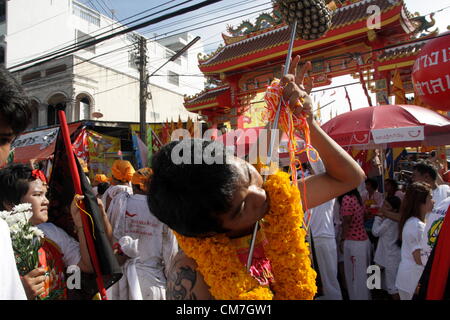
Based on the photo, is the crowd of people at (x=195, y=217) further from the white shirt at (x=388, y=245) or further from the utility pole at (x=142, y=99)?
the utility pole at (x=142, y=99)

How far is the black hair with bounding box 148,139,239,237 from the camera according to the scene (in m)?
1.23

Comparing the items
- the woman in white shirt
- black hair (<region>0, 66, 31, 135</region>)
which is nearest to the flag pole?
black hair (<region>0, 66, 31, 135</region>)

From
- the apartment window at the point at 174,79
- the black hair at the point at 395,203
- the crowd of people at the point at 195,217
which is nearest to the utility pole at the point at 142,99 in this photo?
the crowd of people at the point at 195,217

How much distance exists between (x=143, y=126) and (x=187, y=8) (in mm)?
→ 7140

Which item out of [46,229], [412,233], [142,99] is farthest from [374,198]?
[142,99]

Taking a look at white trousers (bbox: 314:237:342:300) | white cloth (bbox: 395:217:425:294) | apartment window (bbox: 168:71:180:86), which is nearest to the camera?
white cloth (bbox: 395:217:425:294)

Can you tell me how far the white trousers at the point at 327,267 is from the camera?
15.6 ft

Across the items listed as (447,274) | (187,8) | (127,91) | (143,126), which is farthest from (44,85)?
(447,274)

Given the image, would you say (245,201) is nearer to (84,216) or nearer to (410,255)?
(84,216)

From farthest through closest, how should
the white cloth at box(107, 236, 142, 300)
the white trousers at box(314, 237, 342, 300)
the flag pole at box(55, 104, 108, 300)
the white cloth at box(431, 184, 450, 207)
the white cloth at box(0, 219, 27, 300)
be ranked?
the white trousers at box(314, 237, 342, 300) < the white cloth at box(431, 184, 450, 207) < the white cloth at box(107, 236, 142, 300) < the flag pole at box(55, 104, 108, 300) < the white cloth at box(0, 219, 27, 300)

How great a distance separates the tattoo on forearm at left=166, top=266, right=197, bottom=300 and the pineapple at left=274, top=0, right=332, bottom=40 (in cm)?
127

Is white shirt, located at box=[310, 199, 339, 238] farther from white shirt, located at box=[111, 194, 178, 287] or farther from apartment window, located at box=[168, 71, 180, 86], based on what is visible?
apartment window, located at box=[168, 71, 180, 86]

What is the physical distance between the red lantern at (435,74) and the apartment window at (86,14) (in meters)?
22.0

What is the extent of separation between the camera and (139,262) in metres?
3.51
